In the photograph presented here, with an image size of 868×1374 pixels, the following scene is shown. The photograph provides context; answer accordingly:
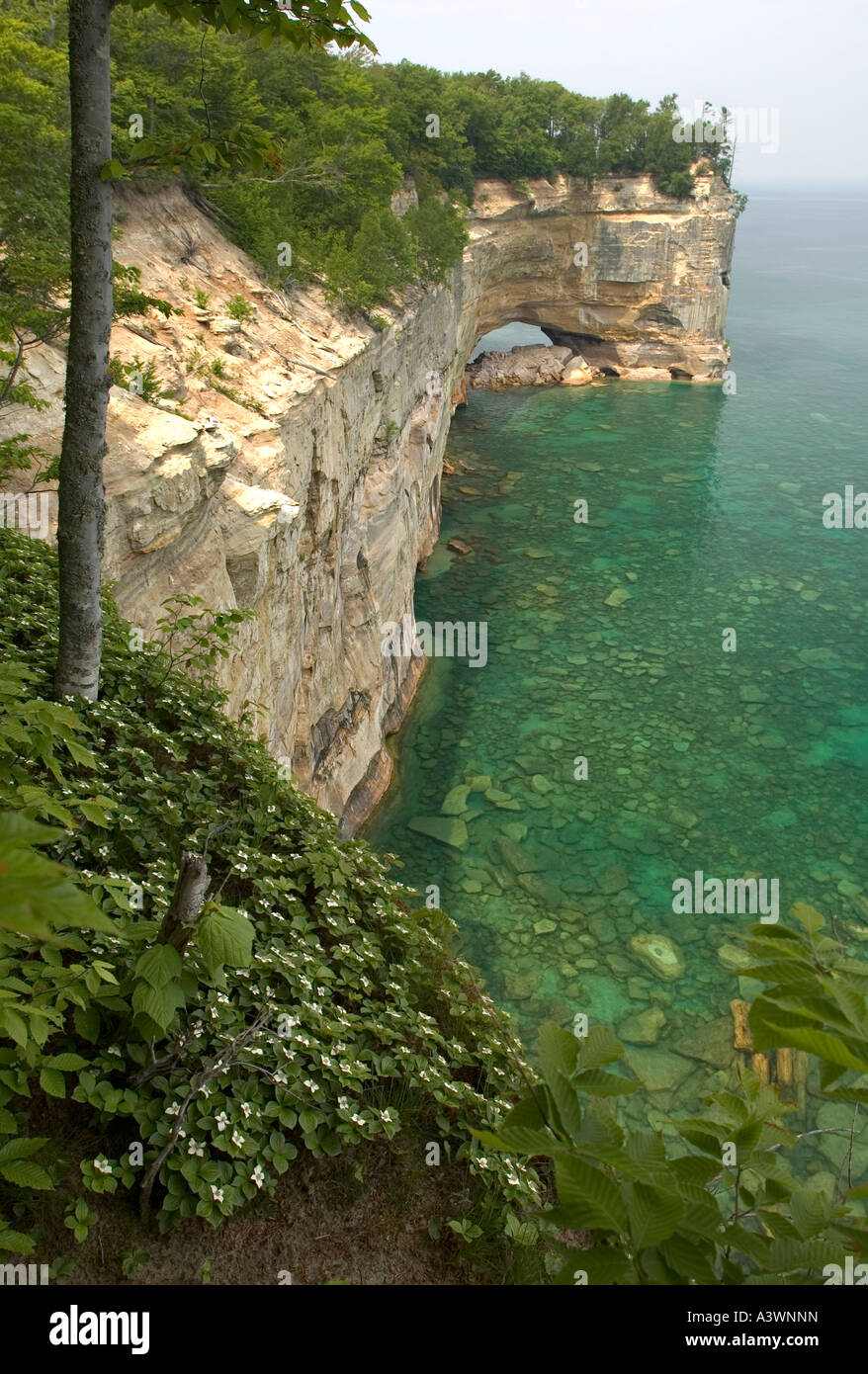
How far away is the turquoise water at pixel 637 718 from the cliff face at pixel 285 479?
2.19 metres

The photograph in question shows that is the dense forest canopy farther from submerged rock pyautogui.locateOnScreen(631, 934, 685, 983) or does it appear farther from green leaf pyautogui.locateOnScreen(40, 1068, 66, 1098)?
submerged rock pyautogui.locateOnScreen(631, 934, 685, 983)

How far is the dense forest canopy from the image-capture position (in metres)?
8.39

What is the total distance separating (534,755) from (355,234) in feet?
41.6

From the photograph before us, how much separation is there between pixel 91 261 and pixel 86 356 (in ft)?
1.78

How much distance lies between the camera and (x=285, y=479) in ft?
40.3

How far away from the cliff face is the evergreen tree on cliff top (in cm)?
277

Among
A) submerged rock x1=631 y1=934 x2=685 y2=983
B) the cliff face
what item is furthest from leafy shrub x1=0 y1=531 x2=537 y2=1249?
submerged rock x1=631 y1=934 x2=685 y2=983

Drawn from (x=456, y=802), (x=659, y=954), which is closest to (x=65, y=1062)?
(x=659, y=954)

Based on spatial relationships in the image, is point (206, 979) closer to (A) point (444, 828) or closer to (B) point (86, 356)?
(B) point (86, 356)

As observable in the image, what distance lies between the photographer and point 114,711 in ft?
22.1

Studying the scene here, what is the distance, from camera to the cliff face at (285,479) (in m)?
9.35

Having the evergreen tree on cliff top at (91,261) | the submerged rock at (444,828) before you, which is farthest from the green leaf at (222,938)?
the submerged rock at (444,828)

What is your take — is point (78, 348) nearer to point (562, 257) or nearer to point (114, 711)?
point (114, 711)
